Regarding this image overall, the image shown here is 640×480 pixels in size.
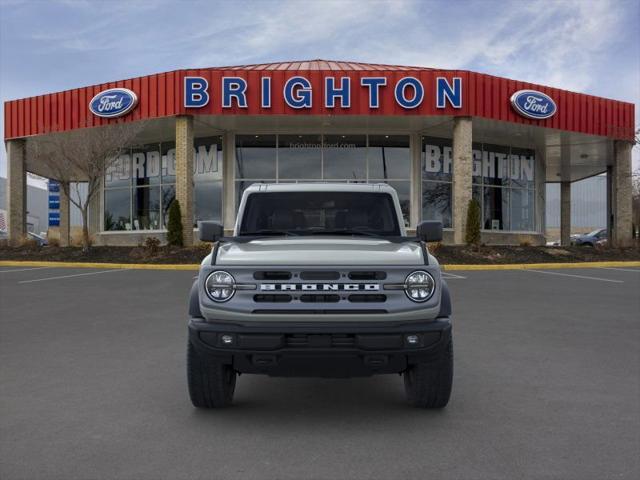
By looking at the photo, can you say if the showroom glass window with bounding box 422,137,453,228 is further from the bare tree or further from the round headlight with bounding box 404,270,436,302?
the round headlight with bounding box 404,270,436,302

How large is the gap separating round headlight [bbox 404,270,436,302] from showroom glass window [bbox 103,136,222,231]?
69.4 ft

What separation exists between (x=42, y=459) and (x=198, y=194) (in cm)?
2215

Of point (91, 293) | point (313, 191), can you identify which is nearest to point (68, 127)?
point (91, 293)

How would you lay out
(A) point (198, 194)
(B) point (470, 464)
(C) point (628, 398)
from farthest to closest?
(A) point (198, 194) → (C) point (628, 398) → (B) point (470, 464)

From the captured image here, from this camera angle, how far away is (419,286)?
12.4 ft

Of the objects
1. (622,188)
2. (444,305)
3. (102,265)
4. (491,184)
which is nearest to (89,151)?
(102,265)

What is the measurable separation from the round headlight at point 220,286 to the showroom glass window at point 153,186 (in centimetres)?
2083

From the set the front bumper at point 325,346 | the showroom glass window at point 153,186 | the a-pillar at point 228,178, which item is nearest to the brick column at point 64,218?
the showroom glass window at point 153,186

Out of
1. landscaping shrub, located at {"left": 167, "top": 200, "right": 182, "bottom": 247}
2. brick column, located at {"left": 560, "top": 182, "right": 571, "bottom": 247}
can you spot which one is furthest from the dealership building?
brick column, located at {"left": 560, "top": 182, "right": 571, "bottom": 247}

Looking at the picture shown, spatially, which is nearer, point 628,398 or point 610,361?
point 628,398

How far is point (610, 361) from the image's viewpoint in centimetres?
571

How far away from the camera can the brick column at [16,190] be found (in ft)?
80.7

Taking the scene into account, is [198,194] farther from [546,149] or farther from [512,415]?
[512,415]

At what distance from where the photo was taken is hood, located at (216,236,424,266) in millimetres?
3801
